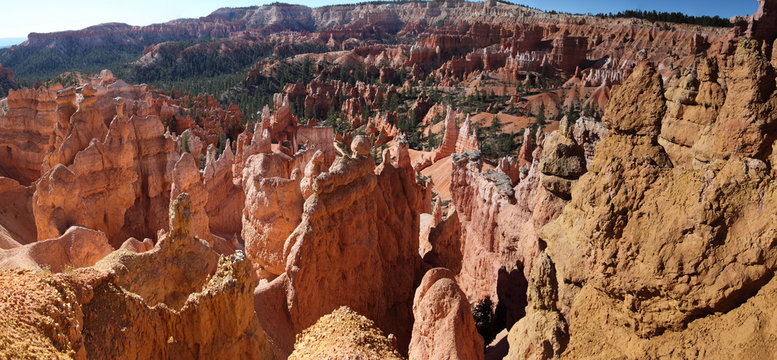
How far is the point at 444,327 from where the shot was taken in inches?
324

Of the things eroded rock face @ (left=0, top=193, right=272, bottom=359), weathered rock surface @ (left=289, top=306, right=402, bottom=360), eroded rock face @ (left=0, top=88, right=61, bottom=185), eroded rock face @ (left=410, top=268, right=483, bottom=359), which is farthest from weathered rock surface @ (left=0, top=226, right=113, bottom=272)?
eroded rock face @ (left=0, top=88, right=61, bottom=185)

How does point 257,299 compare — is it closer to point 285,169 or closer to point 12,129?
point 285,169

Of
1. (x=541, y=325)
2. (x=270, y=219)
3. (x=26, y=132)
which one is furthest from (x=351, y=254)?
(x=26, y=132)

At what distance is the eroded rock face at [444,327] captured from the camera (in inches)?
316

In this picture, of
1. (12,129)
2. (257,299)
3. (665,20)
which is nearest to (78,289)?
(257,299)

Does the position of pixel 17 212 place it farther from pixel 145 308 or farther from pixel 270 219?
pixel 145 308

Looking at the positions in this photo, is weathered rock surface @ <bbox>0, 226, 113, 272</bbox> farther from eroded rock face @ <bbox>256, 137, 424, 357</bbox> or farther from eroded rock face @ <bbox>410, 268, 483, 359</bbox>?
eroded rock face @ <bbox>410, 268, 483, 359</bbox>

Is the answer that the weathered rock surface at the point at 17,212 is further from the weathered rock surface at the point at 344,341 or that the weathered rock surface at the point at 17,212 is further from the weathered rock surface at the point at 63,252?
the weathered rock surface at the point at 344,341

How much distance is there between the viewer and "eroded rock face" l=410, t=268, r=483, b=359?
316 inches

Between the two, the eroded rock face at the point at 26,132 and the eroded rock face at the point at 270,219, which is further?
the eroded rock face at the point at 26,132

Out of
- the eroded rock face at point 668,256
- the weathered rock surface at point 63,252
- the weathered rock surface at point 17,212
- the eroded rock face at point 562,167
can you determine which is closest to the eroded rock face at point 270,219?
the weathered rock surface at point 63,252

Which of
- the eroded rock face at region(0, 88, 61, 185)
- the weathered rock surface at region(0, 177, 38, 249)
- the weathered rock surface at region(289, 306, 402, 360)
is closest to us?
the weathered rock surface at region(289, 306, 402, 360)

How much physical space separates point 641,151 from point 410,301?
7514 mm

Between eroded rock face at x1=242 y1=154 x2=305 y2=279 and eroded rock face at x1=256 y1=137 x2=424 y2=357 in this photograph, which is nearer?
eroded rock face at x1=256 y1=137 x2=424 y2=357
